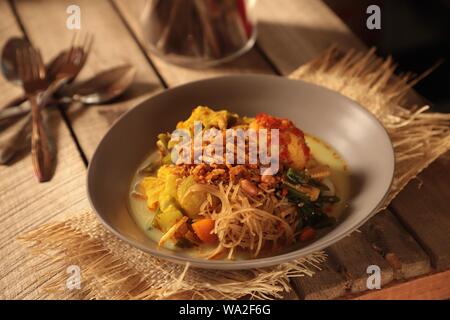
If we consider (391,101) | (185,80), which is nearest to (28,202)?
(185,80)

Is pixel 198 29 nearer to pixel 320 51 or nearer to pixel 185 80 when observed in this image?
pixel 185 80

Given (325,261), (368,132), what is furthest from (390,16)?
(325,261)

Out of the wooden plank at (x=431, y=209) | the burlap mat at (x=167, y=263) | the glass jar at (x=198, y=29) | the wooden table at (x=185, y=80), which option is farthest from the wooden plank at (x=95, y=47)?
the wooden plank at (x=431, y=209)

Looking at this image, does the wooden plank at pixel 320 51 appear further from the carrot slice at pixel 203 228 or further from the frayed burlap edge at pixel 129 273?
the carrot slice at pixel 203 228

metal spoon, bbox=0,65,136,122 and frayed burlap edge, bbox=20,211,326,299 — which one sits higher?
metal spoon, bbox=0,65,136,122

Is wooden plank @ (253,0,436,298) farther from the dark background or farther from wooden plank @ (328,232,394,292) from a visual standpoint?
the dark background

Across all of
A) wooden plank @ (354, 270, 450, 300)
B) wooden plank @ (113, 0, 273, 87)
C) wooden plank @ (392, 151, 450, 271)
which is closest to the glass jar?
wooden plank @ (113, 0, 273, 87)
